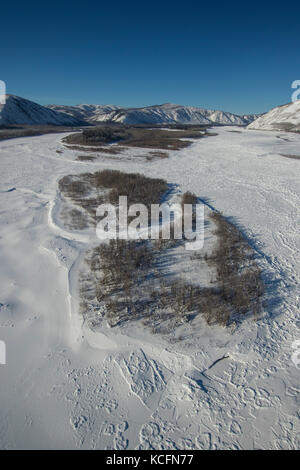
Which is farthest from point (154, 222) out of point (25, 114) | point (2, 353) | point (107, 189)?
point (25, 114)

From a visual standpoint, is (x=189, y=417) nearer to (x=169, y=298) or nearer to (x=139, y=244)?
(x=169, y=298)

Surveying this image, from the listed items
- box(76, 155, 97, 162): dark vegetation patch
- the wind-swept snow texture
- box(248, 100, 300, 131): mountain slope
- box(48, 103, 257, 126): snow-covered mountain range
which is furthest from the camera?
box(48, 103, 257, 126): snow-covered mountain range

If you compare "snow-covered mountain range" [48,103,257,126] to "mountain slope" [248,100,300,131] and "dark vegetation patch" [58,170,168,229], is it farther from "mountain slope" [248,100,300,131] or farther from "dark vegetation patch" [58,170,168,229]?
"dark vegetation patch" [58,170,168,229]

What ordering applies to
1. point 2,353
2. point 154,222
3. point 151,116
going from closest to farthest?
point 2,353
point 154,222
point 151,116

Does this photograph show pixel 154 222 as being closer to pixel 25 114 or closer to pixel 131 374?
pixel 131 374

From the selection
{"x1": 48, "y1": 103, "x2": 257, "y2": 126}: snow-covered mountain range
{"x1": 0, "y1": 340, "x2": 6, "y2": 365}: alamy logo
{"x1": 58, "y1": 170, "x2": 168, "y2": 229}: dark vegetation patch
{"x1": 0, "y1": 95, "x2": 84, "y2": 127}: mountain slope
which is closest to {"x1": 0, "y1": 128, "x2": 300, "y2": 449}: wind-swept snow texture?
{"x1": 0, "y1": 340, "x2": 6, "y2": 365}: alamy logo

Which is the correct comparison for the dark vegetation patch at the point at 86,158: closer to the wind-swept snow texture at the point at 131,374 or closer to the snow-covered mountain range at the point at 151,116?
the wind-swept snow texture at the point at 131,374
